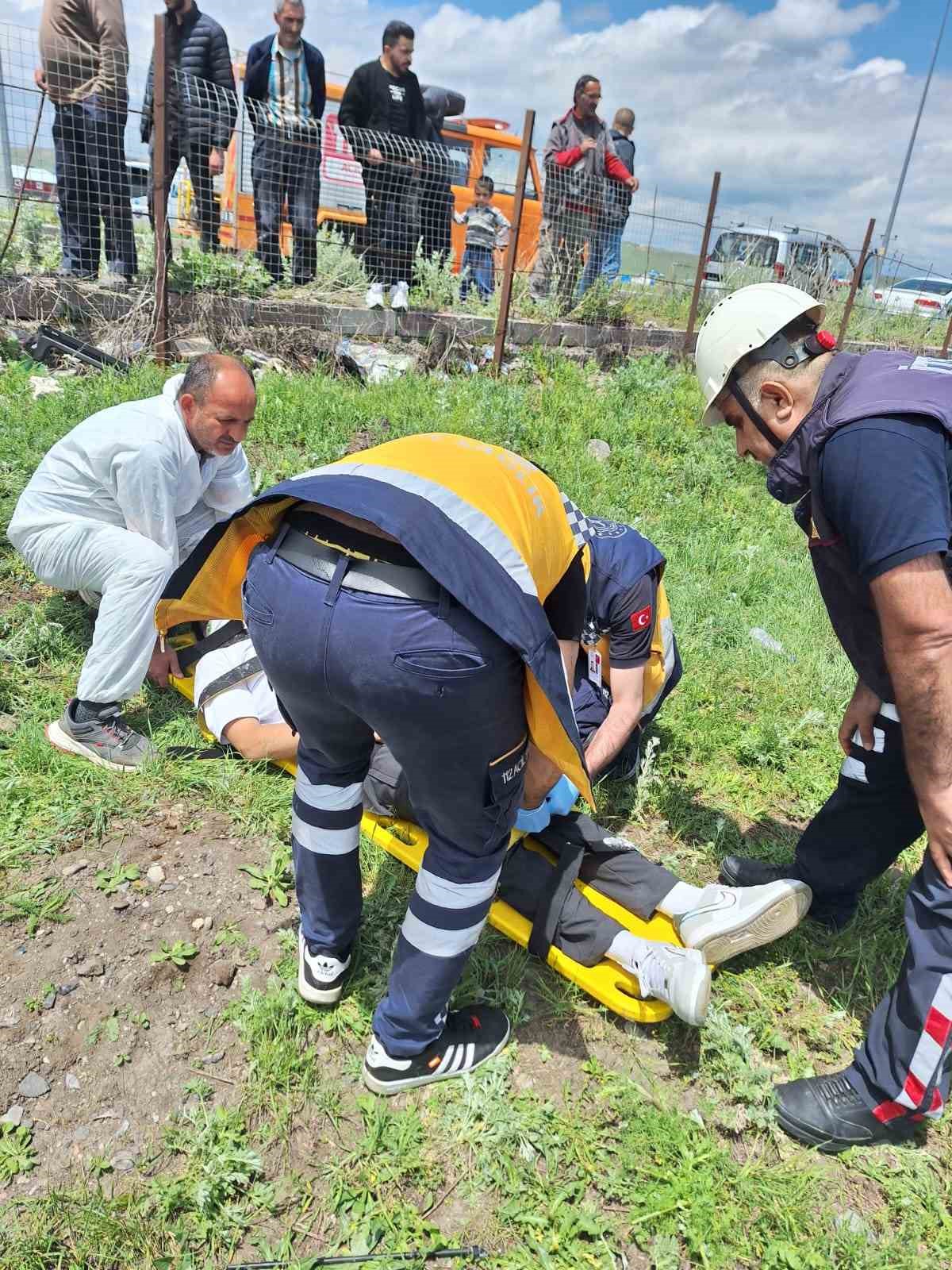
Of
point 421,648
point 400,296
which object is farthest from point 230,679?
point 400,296

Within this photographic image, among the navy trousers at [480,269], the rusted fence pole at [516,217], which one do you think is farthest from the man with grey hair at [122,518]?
the navy trousers at [480,269]

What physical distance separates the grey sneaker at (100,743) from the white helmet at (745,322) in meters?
2.54

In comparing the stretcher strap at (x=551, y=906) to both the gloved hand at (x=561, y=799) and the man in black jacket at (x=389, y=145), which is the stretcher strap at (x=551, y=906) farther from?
the man in black jacket at (x=389, y=145)

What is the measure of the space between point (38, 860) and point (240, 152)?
249 inches

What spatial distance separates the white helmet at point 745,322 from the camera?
2.09 m

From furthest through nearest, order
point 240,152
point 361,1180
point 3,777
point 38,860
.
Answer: point 240,152
point 3,777
point 38,860
point 361,1180

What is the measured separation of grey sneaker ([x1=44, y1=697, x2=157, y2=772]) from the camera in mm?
3318

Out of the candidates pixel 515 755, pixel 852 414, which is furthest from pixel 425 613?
pixel 852 414

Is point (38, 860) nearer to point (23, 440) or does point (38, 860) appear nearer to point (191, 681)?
point (191, 681)

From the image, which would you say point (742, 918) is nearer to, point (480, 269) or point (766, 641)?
point (766, 641)

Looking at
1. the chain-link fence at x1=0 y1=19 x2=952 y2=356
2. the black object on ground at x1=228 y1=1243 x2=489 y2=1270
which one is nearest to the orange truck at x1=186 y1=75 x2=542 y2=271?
the chain-link fence at x1=0 y1=19 x2=952 y2=356

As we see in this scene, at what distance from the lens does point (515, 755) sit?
186 centimetres

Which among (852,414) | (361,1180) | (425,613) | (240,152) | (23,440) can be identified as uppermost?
(240,152)

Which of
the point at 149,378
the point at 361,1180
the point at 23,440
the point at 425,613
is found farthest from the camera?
the point at 149,378
